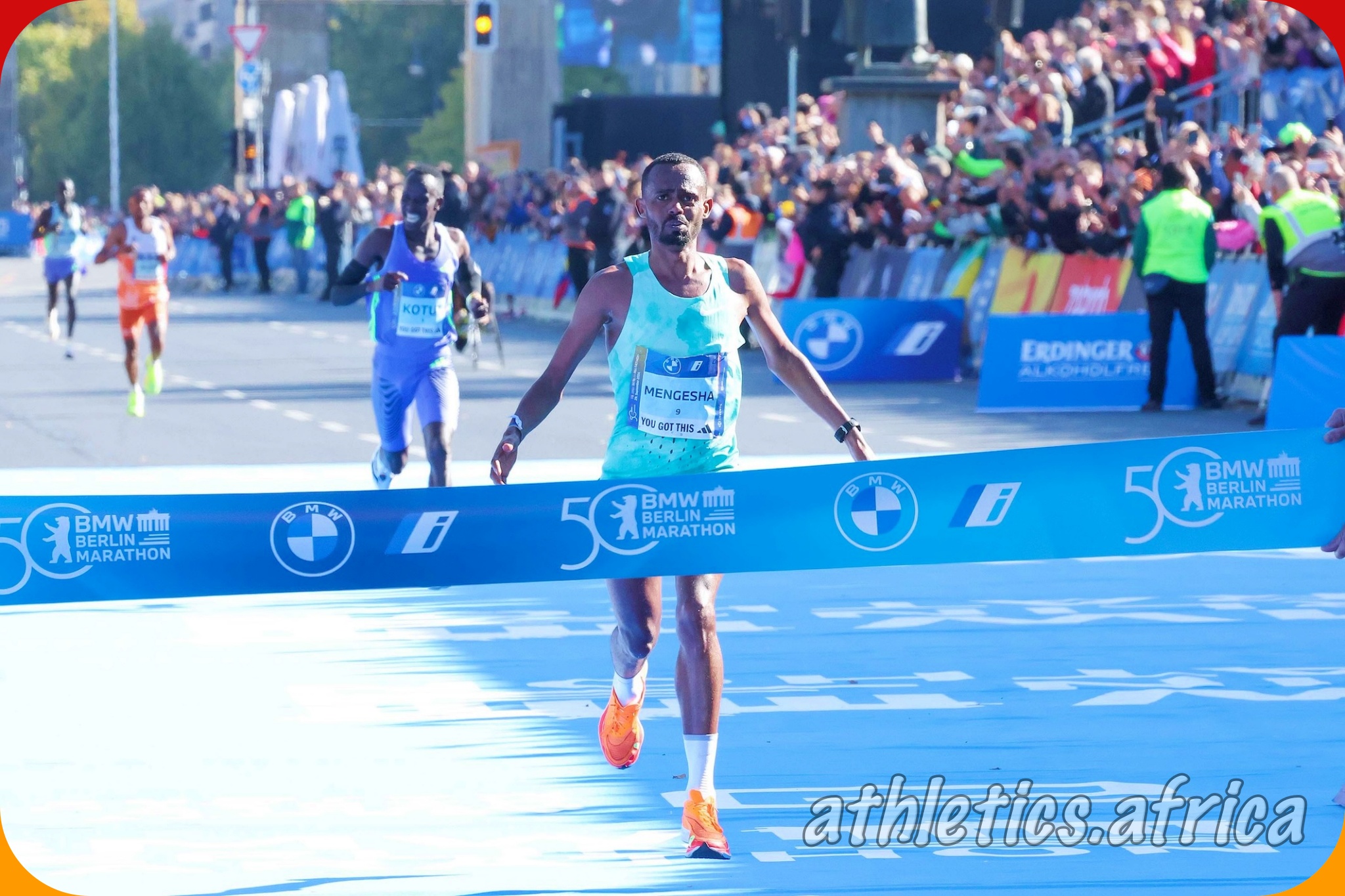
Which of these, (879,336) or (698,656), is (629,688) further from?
(879,336)

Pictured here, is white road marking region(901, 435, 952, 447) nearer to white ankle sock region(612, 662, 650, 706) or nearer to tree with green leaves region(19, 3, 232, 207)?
white ankle sock region(612, 662, 650, 706)

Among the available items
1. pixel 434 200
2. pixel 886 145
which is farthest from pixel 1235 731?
pixel 886 145

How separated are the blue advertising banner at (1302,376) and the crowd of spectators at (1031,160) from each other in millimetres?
3989

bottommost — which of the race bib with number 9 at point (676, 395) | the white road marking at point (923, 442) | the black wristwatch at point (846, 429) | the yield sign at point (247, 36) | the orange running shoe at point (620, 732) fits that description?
the white road marking at point (923, 442)

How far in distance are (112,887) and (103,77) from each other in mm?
115373

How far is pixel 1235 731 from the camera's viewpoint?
7605 millimetres

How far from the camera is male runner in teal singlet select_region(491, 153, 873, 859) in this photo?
20.1 ft

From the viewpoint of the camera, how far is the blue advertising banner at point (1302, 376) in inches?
512

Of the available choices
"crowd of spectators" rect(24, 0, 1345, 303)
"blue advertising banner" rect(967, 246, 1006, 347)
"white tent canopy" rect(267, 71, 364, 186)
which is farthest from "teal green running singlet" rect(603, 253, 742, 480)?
"white tent canopy" rect(267, 71, 364, 186)

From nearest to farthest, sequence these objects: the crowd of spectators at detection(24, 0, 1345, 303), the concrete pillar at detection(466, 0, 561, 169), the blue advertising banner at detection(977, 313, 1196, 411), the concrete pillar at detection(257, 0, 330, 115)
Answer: the blue advertising banner at detection(977, 313, 1196, 411), the crowd of spectators at detection(24, 0, 1345, 303), the concrete pillar at detection(466, 0, 561, 169), the concrete pillar at detection(257, 0, 330, 115)

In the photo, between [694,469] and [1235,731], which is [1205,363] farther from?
[694,469]

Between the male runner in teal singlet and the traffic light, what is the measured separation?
95.5 feet

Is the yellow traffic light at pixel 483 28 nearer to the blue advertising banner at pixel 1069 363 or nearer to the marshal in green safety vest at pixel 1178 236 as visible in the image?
the blue advertising banner at pixel 1069 363

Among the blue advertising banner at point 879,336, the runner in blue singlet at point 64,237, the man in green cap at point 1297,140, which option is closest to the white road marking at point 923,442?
the man in green cap at point 1297,140
